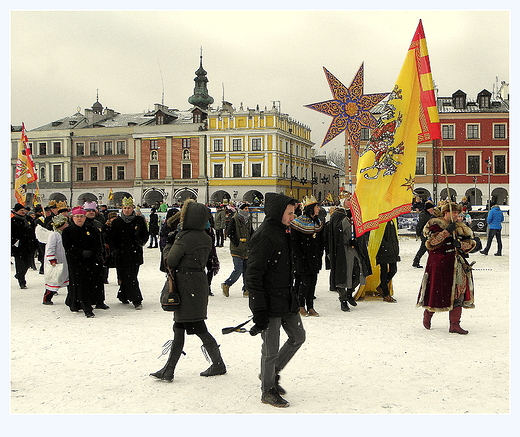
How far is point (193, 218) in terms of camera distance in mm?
5004

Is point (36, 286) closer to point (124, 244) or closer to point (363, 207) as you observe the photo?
point (124, 244)

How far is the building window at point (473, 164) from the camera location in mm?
45938

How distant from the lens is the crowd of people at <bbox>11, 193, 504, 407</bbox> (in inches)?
173

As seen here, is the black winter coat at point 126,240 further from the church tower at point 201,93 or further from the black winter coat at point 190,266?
the church tower at point 201,93

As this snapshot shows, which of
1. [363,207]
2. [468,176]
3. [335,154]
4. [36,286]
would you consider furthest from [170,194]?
[335,154]

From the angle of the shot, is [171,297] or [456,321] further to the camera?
[456,321]

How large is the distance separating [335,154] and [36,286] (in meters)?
112

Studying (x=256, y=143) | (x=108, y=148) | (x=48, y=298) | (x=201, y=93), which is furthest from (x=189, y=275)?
(x=201, y=93)

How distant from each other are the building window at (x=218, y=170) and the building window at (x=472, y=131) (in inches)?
872

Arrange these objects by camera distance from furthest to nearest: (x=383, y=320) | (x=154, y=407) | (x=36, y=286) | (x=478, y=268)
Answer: (x=478, y=268) → (x=36, y=286) → (x=383, y=320) → (x=154, y=407)

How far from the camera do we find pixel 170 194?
51.9 m

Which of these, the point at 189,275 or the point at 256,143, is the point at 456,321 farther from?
the point at 256,143

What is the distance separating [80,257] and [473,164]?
4364 cm

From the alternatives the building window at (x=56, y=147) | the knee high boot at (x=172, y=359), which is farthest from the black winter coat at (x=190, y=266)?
the building window at (x=56, y=147)
